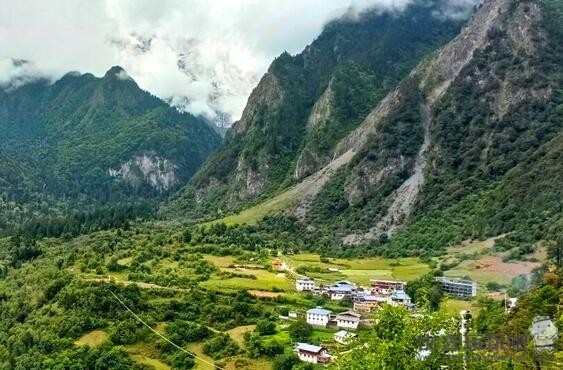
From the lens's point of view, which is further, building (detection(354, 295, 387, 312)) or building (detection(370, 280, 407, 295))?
building (detection(370, 280, 407, 295))

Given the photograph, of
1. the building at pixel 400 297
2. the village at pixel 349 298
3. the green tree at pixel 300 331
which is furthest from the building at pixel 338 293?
the green tree at pixel 300 331

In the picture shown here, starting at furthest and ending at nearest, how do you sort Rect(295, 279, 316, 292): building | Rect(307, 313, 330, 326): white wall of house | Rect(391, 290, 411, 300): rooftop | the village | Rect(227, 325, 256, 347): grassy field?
Rect(295, 279, 316, 292): building
Rect(391, 290, 411, 300): rooftop
Rect(307, 313, 330, 326): white wall of house
Rect(227, 325, 256, 347): grassy field
the village

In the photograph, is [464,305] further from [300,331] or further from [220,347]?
[220,347]

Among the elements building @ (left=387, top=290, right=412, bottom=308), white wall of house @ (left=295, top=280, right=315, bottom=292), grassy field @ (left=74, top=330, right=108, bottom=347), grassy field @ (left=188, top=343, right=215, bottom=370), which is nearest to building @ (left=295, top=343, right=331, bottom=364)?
grassy field @ (left=188, top=343, right=215, bottom=370)

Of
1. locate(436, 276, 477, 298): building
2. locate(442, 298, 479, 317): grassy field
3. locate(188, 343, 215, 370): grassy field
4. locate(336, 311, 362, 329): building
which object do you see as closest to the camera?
locate(188, 343, 215, 370): grassy field

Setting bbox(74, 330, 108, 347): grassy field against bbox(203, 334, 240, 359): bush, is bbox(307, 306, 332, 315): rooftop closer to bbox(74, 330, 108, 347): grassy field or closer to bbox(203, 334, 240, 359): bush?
A: bbox(203, 334, 240, 359): bush

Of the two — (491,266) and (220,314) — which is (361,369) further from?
(491,266)

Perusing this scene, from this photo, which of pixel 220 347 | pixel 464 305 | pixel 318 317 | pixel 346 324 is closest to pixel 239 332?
pixel 220 347
